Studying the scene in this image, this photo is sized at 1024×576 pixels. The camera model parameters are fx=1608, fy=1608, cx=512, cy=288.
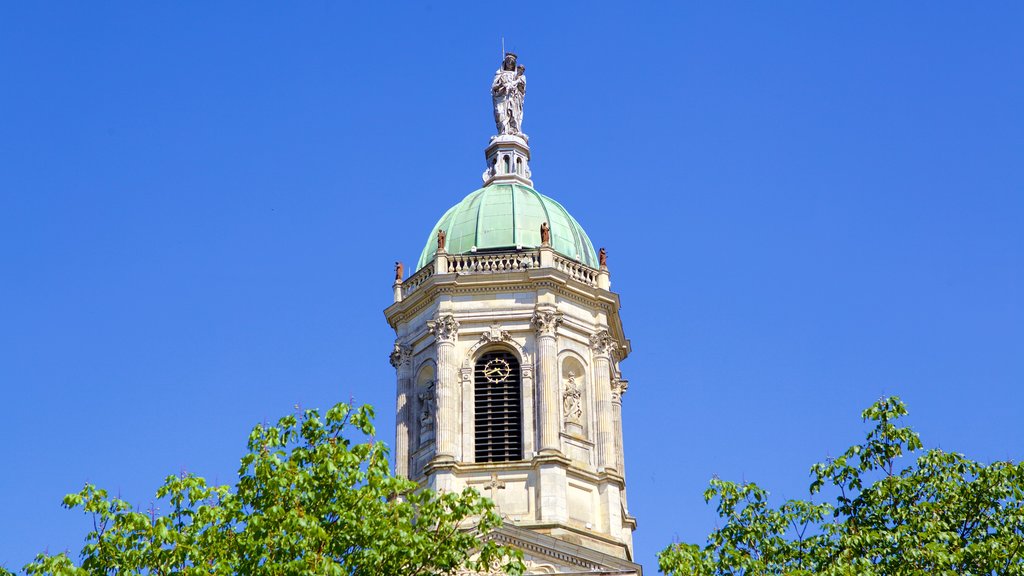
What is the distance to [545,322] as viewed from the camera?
5188 centimetres

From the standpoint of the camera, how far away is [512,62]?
60781mm

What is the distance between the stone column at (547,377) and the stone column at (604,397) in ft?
5.69

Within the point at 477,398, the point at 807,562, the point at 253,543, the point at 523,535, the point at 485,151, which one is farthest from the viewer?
the point at 485,151

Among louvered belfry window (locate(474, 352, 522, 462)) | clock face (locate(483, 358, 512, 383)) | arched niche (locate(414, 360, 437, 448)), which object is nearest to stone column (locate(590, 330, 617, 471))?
louvered belfry window (locate(474, 352, 522, 462))

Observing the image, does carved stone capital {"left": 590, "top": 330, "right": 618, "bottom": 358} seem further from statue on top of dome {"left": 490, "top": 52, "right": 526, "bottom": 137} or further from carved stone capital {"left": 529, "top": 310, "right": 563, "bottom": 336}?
statue on top of dome {"left": 490, "top": 52, "right": 526, "bottom": 137}

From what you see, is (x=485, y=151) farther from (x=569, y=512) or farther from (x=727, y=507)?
(x=727, y=507)

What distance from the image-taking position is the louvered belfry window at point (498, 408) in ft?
165

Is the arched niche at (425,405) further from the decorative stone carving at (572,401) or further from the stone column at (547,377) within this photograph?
the decorative stone carving at (572,401)

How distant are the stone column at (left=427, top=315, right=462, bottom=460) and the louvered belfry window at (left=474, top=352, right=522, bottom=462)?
0.75 meters

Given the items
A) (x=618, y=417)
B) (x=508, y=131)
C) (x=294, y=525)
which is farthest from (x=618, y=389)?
(x=294, y=525)

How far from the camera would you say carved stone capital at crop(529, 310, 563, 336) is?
2037 inches

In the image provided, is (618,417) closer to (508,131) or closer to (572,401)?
(572,401)

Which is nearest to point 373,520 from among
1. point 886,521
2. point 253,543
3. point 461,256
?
point 253,543

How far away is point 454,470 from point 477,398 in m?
2.86
